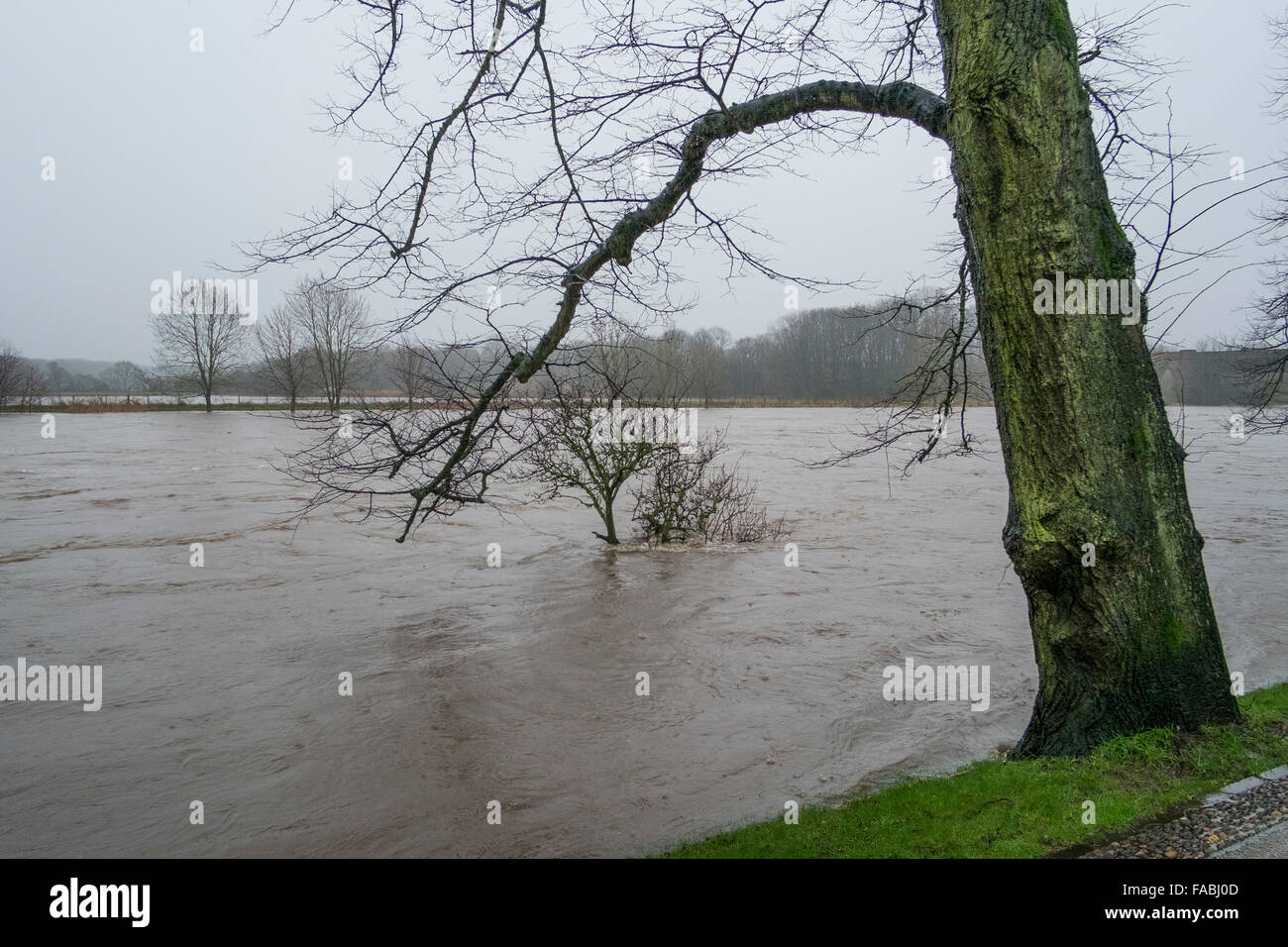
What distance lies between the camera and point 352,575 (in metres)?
16.6

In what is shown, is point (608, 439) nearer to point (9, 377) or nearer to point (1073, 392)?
point (1073, 392)

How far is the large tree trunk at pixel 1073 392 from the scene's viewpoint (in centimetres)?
481

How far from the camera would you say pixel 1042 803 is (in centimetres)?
466

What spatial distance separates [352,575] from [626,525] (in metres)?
6.32

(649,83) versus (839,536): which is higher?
(649,83)

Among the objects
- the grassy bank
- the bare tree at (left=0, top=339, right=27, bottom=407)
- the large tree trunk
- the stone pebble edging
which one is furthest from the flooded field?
the bare tree at (left=0, top=339, right=27, bottom=407)

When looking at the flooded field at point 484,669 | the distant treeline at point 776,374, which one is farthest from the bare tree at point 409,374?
the distant treeline at point 776,374

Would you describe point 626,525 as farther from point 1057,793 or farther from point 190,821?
point 1057,793

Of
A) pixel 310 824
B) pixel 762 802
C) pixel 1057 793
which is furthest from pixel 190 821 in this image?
pixel 1057 793

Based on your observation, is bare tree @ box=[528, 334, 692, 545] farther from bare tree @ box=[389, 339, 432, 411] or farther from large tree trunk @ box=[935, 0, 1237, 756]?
large tree trunk @ box=[935, 0, 1237, 756]

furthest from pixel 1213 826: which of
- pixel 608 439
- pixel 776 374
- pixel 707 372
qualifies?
pixel 776 374

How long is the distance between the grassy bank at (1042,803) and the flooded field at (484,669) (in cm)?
154

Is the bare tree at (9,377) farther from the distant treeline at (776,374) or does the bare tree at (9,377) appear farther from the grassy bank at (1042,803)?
the grassy bank at (1042,803)
